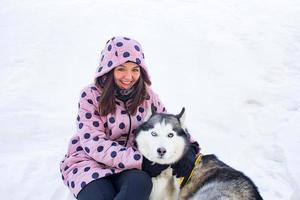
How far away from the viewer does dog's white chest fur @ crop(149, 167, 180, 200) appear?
3.29m

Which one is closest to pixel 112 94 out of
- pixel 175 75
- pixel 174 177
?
pixel 174 177

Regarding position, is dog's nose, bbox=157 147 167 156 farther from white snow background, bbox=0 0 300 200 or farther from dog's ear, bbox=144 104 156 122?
white snow background, bbox=0 0 300 200

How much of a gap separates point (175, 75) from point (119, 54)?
3.50 metres

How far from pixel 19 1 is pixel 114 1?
94.0 inches

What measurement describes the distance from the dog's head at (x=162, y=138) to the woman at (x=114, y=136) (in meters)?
0.08

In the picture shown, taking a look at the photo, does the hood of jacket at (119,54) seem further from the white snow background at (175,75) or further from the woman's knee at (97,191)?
the white snow background at (175,75)

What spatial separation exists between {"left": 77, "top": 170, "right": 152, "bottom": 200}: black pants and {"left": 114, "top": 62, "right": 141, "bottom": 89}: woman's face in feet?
2.48

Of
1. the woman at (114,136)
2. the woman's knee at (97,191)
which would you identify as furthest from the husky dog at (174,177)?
the woman's knee at (97,191)

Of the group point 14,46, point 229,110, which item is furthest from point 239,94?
point 14,46

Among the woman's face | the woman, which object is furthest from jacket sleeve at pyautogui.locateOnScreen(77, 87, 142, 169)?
the woman's face

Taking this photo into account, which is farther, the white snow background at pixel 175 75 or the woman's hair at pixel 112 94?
the white snow background at pixel 175 75

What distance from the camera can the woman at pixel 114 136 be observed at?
3039 millimetres

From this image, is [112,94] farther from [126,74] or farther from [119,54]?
[119,54]

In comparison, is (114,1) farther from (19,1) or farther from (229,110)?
(229,110)
